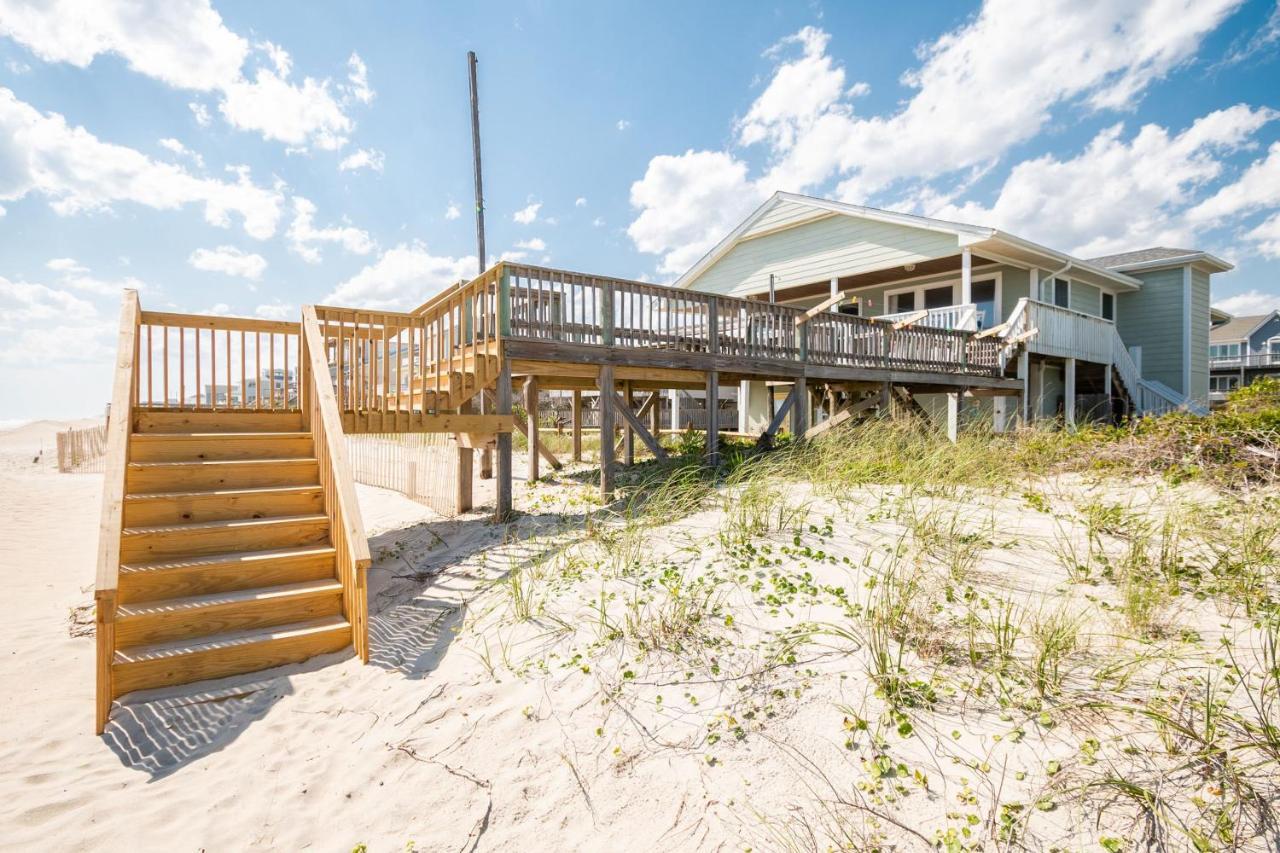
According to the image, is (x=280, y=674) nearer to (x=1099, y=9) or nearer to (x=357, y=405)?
(x=357, y=405)

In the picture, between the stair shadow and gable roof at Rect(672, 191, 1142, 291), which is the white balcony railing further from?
the stair shadow

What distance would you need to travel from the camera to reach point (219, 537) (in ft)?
15.0

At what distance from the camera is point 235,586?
14.3 feet

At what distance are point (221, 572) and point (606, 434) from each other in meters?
4.46

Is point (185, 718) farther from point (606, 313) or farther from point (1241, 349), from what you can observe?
point (1241, 349)

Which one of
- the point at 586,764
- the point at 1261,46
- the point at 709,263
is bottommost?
the point at 586,764

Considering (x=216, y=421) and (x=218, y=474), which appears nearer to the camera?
(x=218, y=474)

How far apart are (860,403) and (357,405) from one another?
923 cm

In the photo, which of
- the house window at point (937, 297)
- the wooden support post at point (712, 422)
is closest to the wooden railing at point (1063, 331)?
the house window at point (937, 297)

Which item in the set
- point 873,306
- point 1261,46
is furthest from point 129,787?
point 1261,46

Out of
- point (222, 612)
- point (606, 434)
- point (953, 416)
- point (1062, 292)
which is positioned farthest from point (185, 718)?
point (1062, 292)

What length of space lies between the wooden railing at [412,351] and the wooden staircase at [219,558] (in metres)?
0.85

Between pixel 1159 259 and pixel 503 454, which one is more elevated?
pixel 1159 259

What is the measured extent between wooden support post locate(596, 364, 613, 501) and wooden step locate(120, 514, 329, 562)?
3.57m
